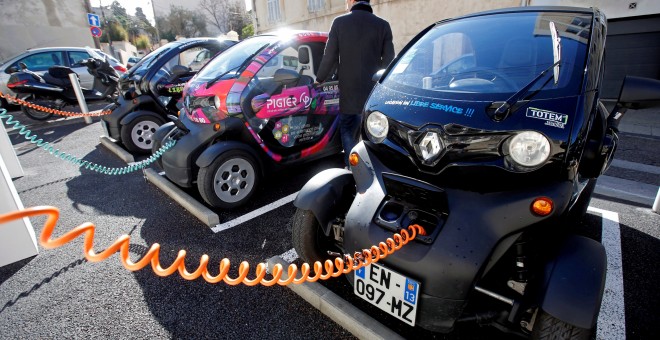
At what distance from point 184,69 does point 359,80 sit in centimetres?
310

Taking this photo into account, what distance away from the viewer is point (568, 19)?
212cm

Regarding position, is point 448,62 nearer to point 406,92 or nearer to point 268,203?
point 406,92

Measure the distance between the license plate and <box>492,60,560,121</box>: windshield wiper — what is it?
93cm

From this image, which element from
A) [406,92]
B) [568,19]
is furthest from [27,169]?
[568,19]

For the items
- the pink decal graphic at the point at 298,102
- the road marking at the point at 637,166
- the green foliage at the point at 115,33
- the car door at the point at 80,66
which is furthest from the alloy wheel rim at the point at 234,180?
the green foliage at the point at 115,33

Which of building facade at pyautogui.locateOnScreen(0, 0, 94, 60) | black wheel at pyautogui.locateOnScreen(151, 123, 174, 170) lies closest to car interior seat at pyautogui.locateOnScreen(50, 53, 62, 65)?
black wheel at pyautogui.locateOnScreen(151, 123, 174, 170)

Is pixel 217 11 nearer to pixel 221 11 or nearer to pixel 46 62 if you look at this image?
pixel 221 11

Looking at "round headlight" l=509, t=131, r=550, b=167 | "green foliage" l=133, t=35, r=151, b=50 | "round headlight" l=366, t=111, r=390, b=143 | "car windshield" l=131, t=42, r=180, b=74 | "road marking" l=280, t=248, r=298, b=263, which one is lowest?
"road marking" l=280, t=248, r=298, b=263

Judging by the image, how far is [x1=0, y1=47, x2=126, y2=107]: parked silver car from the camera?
348 inches

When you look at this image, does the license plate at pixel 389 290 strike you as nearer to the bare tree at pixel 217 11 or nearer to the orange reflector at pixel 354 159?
the orange reflector at pixel 354 159

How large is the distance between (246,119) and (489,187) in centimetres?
251

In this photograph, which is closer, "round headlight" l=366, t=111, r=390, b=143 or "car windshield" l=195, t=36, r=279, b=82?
"round headlight" l=366, t=111, r=390, b=143

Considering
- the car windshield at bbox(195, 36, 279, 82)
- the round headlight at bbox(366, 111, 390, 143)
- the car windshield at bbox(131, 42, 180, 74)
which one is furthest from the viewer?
the car windshield at bbox(131, 42, 180, 74)

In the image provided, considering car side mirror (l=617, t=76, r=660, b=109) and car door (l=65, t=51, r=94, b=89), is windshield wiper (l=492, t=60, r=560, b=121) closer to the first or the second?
car side mirror (l=617, t=76, r=660, b=109)
